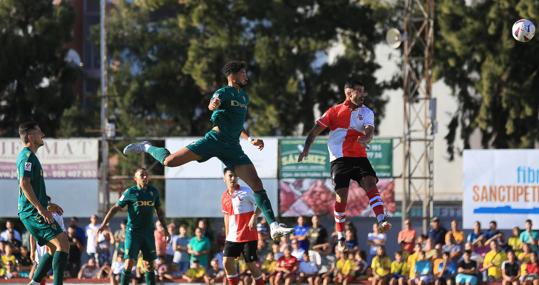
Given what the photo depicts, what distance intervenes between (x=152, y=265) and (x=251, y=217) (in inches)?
109

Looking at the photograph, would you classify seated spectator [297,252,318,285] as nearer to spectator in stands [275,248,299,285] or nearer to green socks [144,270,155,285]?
spectator in stands [275,248,299,285]

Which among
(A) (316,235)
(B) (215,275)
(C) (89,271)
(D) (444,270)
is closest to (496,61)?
(A) (316,235)

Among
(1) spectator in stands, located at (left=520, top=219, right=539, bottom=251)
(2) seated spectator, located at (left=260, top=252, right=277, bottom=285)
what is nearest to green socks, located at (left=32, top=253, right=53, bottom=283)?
(2) seated spectator, located at (left=260, top=252, right=277, bottom=285)

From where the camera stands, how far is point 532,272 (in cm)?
2283

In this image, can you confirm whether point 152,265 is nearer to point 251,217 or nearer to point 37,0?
point 251,217

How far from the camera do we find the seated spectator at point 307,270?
78.7 ft

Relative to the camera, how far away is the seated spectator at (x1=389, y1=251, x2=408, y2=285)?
76.7ft

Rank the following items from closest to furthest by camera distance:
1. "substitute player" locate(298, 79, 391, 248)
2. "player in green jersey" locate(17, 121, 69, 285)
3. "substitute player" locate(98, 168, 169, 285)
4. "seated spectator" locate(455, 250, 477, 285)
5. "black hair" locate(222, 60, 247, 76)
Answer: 1. "black hair" locate(222, 60, 247, 76)
2. "player in green jersey" locate(17, 121, 69, 285)
3. "substitute player" locate(298, 79, 391, 248)
4. "substitute player" locate(98, 168, 169, 285)
5. "seated spectator" locate(455, 250, 477, 285)

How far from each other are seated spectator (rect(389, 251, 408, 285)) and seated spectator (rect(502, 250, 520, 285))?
2.05 meters

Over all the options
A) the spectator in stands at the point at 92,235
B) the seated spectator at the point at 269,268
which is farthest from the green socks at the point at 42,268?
the spectator in stands at the point at 92,235

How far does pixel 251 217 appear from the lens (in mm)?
16203

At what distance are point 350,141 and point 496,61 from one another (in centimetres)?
2264

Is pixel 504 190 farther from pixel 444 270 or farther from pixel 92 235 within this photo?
pixel 92 235

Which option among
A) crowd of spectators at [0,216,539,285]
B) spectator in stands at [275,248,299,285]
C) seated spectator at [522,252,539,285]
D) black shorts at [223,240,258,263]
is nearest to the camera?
black shorts at [223,240,258,263]
